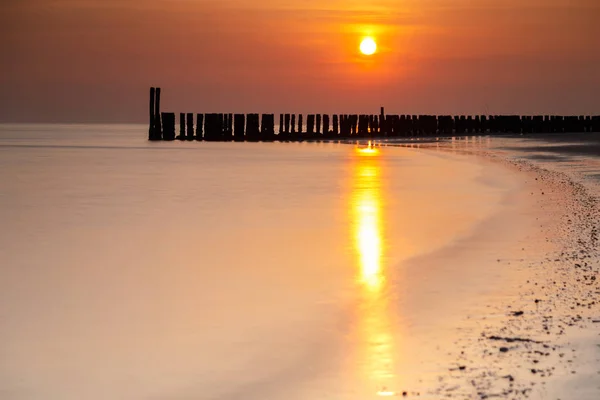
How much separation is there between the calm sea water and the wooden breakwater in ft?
87.8

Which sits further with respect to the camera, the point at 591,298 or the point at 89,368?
the point at 591,298

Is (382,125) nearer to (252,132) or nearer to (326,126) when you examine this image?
(326,126)

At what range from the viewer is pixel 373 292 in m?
7.62

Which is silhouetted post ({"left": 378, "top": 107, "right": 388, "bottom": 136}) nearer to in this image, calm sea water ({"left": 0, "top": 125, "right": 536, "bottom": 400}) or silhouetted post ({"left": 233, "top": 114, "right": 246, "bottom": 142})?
silhouetted post ({"left": 233, "top": 114, "right": 246, "bottom": 142})

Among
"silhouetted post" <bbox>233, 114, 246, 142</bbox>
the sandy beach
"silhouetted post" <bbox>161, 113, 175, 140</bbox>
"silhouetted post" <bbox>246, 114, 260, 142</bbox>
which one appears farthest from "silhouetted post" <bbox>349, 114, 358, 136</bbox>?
the sandy beach

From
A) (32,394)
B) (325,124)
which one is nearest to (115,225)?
(32,394)

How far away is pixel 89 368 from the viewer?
17.5ft

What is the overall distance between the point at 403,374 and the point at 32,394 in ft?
5.89

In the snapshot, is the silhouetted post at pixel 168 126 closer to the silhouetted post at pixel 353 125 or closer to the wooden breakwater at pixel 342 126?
the wooden breakwater at pixel 342 126

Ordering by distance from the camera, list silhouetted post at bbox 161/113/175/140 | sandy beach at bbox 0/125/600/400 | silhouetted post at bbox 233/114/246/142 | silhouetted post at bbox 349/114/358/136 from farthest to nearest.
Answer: silhouetted post at bbox 349/114/358/136 → silhouetted post at bbox 233/114/246/142 → silhouetted post at bbox 161/113/175/140 → sandy beach at bbox 0/125/600/400

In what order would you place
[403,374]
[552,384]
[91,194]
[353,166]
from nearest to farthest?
[552,384]
[403,374]
[91,194]
[353,166]

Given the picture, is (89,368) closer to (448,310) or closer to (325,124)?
(448,310)

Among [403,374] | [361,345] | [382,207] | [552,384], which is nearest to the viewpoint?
[552,384]

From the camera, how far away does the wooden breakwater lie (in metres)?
46.5
